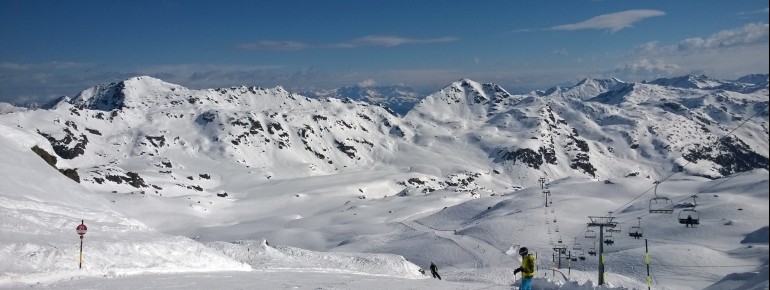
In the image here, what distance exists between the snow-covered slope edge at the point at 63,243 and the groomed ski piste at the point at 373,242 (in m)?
0.10

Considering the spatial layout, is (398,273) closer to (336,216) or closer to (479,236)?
(479,236)

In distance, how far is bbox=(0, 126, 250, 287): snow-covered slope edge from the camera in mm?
25141

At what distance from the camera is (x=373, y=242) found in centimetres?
12056

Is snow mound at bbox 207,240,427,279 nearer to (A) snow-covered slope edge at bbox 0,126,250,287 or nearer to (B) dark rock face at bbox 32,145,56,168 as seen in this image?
(A) snow-covered slope edge at bbox 0,126,250,287

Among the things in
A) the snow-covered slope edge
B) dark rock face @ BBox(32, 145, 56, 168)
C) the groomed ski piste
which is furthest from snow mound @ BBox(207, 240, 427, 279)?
dark rock face @ BBox(32, 145, 56, 168)

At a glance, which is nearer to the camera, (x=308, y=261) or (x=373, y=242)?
(x=308, y=261)

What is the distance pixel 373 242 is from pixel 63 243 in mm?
94500

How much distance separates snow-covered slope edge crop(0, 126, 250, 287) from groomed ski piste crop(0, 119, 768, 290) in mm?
98

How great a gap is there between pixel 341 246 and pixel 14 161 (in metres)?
78.0

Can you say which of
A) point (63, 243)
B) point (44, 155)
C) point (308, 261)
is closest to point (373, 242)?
point (308, 261)

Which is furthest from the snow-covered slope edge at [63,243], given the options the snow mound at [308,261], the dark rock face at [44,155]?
the dark rock face at [44,155]

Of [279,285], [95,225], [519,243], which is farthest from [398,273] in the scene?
[519,243]

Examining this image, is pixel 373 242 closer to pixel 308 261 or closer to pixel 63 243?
pixel 308 261

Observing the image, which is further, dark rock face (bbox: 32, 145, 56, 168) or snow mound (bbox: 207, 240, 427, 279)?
dark rock face (bbox: 32, 145, 56, 168)
